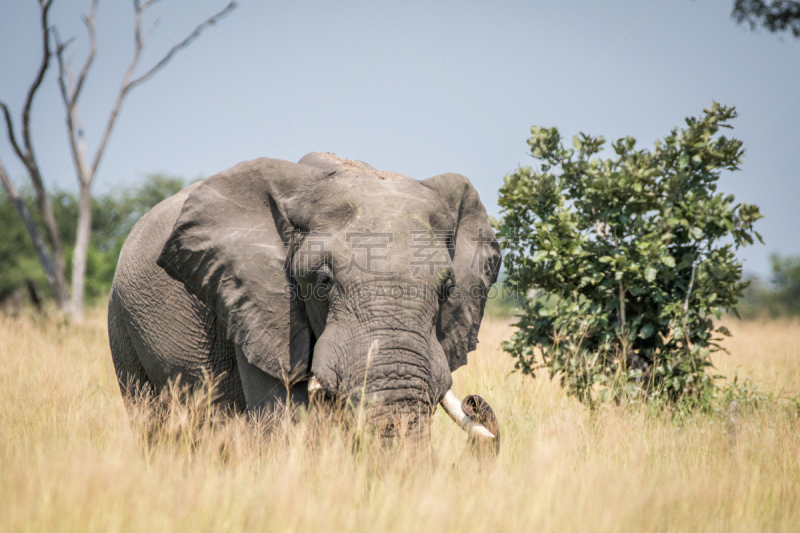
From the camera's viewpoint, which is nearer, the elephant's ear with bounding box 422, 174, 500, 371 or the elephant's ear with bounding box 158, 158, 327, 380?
the elephant's ear with bounding box 158, 158, 327, 380

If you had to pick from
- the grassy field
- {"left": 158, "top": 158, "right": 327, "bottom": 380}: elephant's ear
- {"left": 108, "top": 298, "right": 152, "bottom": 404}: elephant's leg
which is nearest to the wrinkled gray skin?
{"left": 158, "top": 158, "right": 327, "bottom": 380}: elephant's ear

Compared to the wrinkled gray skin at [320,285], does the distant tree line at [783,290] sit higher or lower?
lower

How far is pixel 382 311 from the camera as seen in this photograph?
3881 millimetres

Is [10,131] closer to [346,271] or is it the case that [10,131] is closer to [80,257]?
[80,257]

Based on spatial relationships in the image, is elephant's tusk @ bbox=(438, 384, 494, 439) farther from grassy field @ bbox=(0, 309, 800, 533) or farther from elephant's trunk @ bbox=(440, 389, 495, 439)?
grassy field @ bbox=(0, 309, 800, 533)

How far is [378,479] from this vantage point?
3.56 m

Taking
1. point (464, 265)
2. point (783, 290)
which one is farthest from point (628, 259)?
point (783, 290)

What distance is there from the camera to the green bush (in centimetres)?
654

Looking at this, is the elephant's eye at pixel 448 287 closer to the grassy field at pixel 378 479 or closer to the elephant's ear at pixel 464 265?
the elephant's ear at pixel 464 265

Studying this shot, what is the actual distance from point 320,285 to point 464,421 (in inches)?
52.9

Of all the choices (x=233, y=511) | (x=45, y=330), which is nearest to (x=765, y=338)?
(x=233, y=511)

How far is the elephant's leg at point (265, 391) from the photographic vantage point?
4.35m

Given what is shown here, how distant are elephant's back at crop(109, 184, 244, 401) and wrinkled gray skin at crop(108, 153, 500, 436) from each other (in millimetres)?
14

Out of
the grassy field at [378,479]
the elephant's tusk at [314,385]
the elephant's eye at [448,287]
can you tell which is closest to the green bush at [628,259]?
the grassy field at [378,479]
